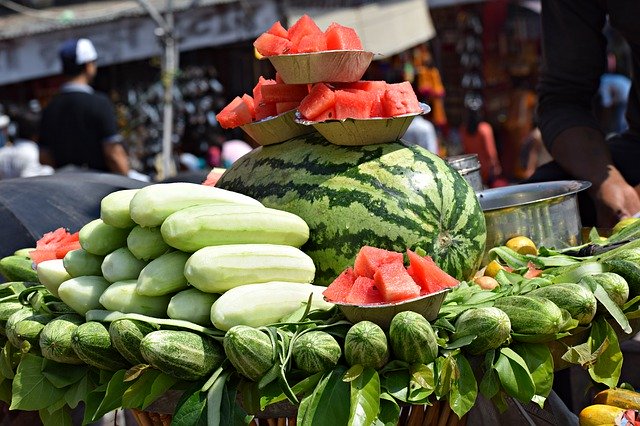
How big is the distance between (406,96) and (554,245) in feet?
2.54

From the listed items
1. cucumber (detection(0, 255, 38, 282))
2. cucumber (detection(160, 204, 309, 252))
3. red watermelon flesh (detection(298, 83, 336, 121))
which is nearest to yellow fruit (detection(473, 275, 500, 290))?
cucumber (detection(160, 204, 309, 252))

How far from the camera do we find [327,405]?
186cm

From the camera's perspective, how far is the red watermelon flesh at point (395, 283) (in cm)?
194

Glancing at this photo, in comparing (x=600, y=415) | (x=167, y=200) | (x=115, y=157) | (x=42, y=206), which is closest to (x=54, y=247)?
(x=167, y=200)

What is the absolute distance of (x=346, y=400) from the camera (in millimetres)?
1862

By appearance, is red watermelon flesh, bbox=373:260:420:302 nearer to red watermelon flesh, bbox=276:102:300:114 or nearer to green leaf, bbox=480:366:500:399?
green leaf, bbox=480:366:500:399

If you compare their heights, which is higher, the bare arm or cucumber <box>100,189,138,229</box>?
cucumber <box>100,189,138,229</box>

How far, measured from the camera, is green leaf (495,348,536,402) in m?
1.92

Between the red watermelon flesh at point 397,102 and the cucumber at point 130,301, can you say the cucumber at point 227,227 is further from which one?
the red watermelon flesh at point 397,102

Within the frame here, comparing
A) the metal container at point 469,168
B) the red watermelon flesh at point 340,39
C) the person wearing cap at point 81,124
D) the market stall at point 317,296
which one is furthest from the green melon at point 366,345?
the person wearing cap at point 81,124

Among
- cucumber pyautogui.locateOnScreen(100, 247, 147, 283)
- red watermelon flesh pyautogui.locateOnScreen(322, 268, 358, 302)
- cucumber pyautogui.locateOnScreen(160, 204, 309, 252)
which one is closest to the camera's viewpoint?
red watermelon flesh pyautogui.locateOnScreen(322, 268, 358, 302)

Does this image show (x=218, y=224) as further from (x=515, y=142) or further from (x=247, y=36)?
(x=515, y=142)

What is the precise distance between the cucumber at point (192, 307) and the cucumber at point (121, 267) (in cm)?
16

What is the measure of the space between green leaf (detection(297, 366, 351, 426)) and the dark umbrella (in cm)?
204
